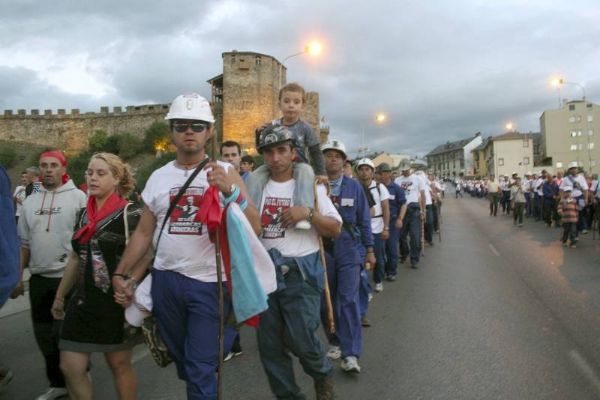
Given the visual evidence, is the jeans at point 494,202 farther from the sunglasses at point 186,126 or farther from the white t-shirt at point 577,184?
the sunglasses at point 186,126

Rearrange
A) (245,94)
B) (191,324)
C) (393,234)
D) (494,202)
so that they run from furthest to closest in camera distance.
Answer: (245,94)
(494,202)
(393,234)
(191,324)

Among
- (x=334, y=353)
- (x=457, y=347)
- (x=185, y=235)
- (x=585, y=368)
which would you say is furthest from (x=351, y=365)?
(x=185, y=235)

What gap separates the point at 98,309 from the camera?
314cm

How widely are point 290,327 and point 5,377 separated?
299cm

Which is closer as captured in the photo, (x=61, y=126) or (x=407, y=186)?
(x=407, y=186)

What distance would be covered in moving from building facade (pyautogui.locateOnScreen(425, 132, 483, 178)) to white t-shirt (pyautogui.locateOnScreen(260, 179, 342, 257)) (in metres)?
115

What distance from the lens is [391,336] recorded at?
5.63 meters

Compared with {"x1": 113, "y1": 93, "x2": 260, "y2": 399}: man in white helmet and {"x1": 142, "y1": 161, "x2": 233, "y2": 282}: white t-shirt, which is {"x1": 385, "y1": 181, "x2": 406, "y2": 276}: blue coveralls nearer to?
{"x1": 113, "y1": 93, "x2": 260, "y2": 399}: man in white helmet

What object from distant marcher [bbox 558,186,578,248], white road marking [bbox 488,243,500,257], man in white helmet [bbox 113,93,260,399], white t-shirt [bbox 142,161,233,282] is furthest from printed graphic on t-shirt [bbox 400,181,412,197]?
white t-shirt [bbox 142,161,233,282]

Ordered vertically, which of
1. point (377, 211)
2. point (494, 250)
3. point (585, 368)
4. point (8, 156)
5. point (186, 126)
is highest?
point (8, 156)

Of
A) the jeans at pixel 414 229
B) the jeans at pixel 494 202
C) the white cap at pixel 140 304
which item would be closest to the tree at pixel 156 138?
the jeans at pixel 494 202

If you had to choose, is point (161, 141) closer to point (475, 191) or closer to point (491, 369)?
point (475, 191)

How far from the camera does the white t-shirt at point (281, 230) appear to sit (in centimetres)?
351

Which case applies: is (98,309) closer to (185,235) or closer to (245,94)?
(185,235)
